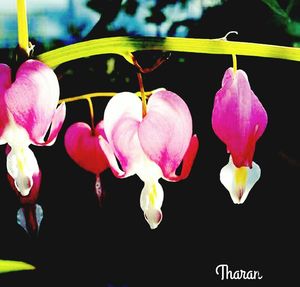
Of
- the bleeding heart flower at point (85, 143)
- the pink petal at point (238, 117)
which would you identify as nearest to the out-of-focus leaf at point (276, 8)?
the pink petal at point (238, 117)

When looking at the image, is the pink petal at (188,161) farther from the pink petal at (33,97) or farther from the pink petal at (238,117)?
the pink petal at (33,97)

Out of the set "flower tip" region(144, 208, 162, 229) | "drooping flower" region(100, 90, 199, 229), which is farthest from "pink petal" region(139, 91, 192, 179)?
"flower tip" region(144, 208, 162, 229)

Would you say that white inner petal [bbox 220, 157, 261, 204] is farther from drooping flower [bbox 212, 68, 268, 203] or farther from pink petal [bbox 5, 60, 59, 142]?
pink petal [bbox 5, 60, 59, 142]

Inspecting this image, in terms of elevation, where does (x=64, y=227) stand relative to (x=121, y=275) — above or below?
above

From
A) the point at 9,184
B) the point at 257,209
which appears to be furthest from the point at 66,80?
the point at 257,209

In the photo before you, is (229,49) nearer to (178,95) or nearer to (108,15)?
(178,95)

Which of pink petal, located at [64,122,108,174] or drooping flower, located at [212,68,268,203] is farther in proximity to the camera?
pink petal, located at [64,122,108,174]
